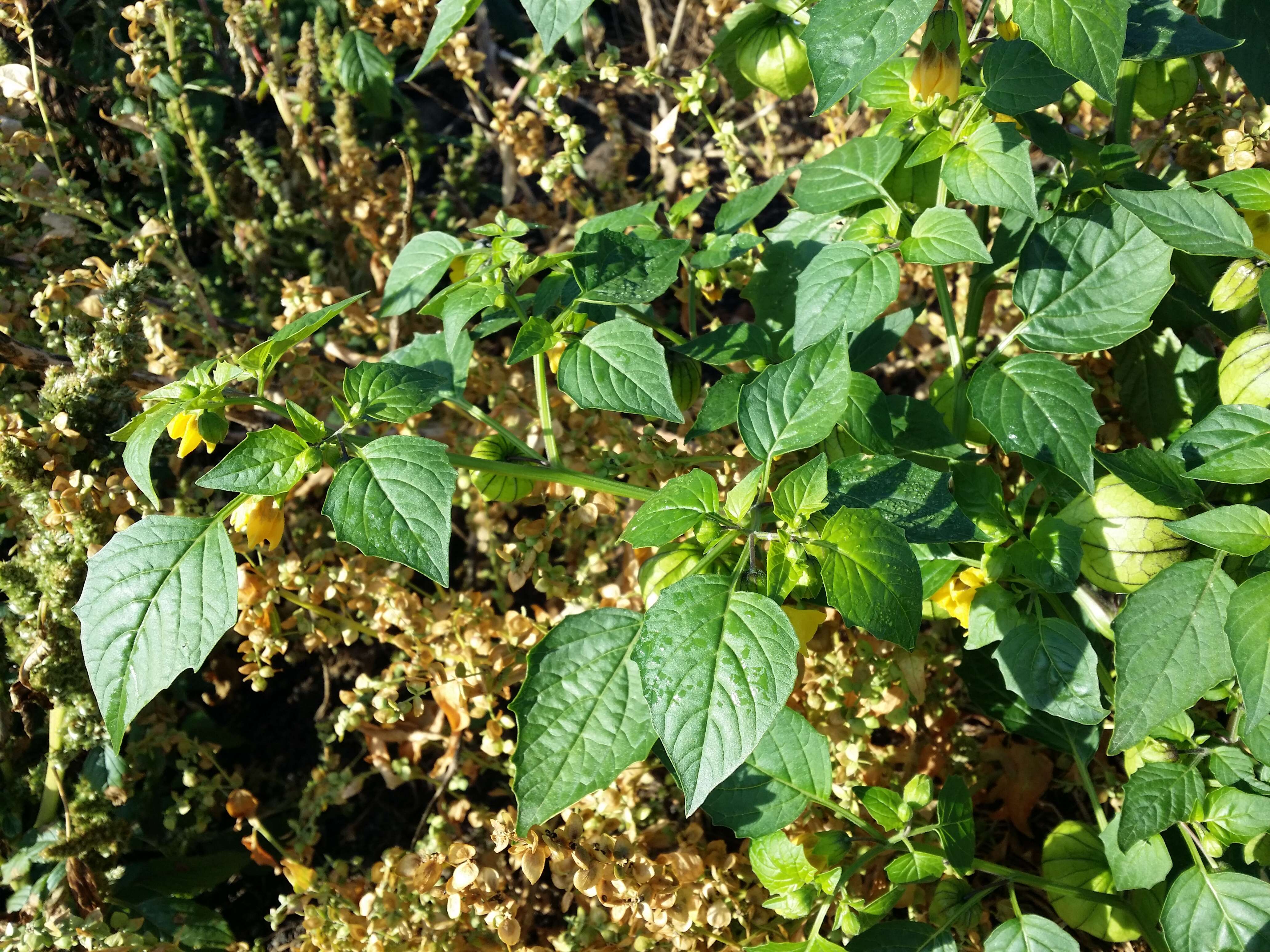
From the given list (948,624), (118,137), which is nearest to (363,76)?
(118,137)

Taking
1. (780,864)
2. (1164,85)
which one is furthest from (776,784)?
(1164,85)

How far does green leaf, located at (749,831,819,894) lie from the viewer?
1.12 meters

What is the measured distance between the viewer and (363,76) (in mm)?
2027

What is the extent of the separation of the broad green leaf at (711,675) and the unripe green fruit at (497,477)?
0.38m

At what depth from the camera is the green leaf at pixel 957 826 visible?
3.68ft

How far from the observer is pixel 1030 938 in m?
1.08

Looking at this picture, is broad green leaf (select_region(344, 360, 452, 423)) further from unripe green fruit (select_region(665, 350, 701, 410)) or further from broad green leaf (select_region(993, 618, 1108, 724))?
broad green leaf (select_region(993, 618, 1108, 724))

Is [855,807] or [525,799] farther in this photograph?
[855,807]

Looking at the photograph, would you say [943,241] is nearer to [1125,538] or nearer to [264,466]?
[1125,538]

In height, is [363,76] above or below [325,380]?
above

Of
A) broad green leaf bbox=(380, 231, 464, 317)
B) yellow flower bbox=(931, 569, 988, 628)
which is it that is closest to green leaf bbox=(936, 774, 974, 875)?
yellow flower bbox=(931, 569, 988, 628)

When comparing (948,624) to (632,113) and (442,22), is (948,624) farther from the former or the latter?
(632,113)

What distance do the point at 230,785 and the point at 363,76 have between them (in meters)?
1.46

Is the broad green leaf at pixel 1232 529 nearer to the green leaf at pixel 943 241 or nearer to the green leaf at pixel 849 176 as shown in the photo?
the green leaf at pixel 943 241
